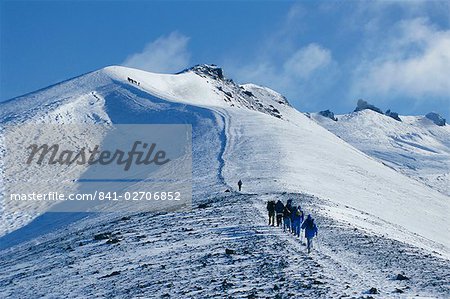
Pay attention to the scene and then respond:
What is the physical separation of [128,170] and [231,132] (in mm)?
17046

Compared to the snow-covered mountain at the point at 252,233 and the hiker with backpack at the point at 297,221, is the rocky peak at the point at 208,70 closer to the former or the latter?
the snow-covered mountain at the point at 252,233

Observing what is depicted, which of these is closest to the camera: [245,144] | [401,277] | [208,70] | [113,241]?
[401,277]

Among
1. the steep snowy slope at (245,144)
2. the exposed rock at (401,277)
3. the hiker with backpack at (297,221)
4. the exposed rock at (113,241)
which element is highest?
the steep snowy slope at (245,144)

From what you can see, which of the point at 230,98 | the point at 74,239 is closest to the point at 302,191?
the point at 74,239

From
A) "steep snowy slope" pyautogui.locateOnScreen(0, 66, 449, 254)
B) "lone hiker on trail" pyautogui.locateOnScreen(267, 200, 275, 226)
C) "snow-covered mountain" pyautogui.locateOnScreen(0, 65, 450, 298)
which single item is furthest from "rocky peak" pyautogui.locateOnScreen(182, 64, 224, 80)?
"lone hiker on trail" pyautogui.locateOnScreen(267, 200, 275, 226)

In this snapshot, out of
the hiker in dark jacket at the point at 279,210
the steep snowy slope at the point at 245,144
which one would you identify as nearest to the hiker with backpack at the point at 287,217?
the hiker in dark jacket at the point at 279,210

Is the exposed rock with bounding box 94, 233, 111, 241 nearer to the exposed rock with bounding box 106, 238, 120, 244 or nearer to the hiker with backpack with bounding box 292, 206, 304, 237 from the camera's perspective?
the exposed rock with bounding box 106, 238, 120, 244

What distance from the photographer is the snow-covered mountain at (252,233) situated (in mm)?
19812

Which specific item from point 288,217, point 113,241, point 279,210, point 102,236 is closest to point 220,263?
point 288,217

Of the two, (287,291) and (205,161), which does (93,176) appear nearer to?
(205,161)

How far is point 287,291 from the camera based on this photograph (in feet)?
57.8

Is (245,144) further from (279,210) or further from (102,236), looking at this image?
(279,210)

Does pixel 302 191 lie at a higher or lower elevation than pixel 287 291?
higher

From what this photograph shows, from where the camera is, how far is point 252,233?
90.4 feet
